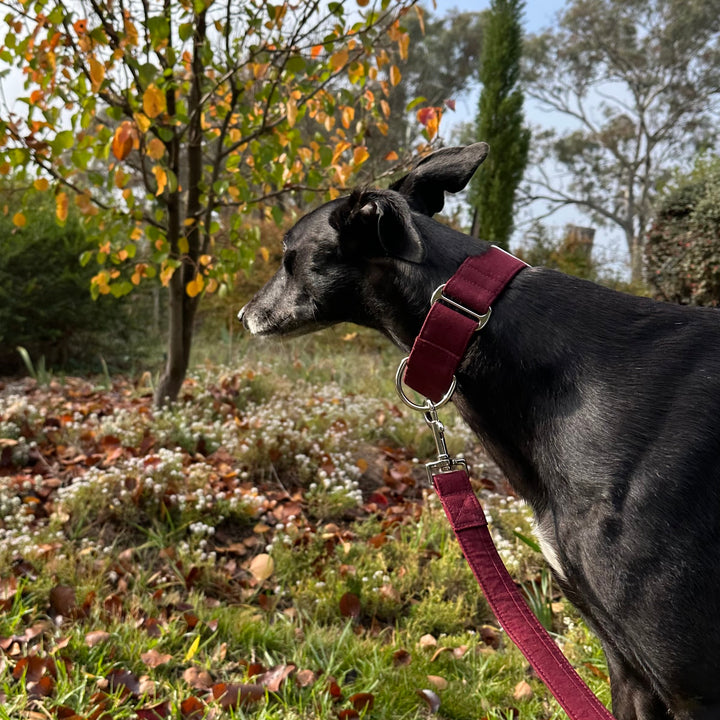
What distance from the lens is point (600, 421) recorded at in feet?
5.00

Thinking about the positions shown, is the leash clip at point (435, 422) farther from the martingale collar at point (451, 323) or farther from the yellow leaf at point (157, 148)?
the yellow leaf at point (157, 148)

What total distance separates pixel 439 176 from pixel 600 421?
3.15 feet

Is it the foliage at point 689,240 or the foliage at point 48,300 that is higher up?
the foliage at point 689,240

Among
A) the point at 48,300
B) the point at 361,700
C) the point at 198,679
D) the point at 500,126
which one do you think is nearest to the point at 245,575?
the point at 198,679

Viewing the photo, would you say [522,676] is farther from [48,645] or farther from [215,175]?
[215,175]

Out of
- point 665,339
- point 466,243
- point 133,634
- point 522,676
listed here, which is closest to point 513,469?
point 665,339

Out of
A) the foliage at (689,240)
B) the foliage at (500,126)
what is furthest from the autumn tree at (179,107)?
the foliage at (500,126)

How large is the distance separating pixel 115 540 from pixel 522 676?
2100 mm

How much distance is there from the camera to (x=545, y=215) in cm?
2855

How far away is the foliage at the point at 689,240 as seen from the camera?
881 cm

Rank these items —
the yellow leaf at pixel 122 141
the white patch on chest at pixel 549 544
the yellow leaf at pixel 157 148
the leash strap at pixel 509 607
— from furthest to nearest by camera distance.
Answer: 1. the yellow leaf at pixel 157 148
2. the yellow leaf at pixel 122 141
3. the white patch on chest at pixel 549 544
4. the leash strap at pixel 509 607

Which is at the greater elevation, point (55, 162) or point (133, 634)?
point (55, 162)

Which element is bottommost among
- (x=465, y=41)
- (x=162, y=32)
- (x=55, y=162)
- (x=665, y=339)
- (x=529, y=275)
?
(x=665, y=339)

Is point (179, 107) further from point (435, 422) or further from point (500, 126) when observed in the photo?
point (500, 126)
